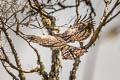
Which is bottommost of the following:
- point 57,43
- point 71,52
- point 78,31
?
A: point 71,52

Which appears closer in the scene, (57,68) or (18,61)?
(57,68)

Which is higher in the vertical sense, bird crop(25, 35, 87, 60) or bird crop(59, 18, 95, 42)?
bird crop(59, 18, 95, 42)

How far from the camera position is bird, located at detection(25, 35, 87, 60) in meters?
2.64

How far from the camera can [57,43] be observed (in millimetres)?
2658

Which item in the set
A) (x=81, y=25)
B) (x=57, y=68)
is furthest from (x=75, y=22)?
(x=57, y=68)

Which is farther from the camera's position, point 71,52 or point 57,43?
point 71,52

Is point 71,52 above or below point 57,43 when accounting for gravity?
below

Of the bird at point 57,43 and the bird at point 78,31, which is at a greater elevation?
the bird at point 78,31

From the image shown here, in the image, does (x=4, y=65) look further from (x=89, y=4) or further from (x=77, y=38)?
(x=89, y=4)

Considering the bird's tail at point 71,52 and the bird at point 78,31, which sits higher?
the bird at point 78,31

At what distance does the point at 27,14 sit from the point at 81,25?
1029mm

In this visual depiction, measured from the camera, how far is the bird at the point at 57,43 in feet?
8.66

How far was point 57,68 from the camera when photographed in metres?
3.40

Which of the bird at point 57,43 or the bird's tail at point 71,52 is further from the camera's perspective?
the bird's tail at point 71,52
